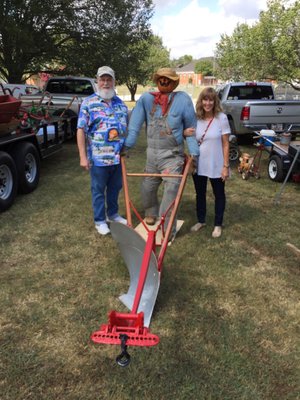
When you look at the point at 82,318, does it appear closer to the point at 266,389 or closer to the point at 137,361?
the point at 137,361

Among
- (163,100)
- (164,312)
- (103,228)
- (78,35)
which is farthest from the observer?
(78,35)

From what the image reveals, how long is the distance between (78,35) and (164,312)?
49.7ft

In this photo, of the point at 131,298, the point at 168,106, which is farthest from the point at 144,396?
the point at 168,106

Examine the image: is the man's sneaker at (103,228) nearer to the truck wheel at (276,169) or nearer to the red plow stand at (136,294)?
the red plow stand at (136,294)

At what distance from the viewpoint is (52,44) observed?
15375 mm

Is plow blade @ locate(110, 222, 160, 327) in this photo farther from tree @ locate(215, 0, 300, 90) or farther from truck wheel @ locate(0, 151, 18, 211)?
tree @ locate(215, 0, 300, 90)

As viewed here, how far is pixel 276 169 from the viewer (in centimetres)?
708

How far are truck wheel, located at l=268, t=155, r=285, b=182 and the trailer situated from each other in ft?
14.3

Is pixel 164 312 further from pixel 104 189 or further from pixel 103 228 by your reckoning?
pixel 104 189

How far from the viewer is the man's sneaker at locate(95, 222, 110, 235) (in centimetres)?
459

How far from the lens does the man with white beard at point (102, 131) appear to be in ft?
13.1

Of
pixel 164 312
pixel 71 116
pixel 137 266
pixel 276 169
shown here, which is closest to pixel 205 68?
pixel 71 116

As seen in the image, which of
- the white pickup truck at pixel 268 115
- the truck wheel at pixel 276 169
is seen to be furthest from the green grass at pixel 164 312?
the white pickup truck at pixel 268 115

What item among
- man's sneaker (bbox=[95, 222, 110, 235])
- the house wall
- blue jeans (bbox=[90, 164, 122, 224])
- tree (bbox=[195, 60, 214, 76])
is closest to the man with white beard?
blue jeans (bbox=[90, 164, 122, 224])
